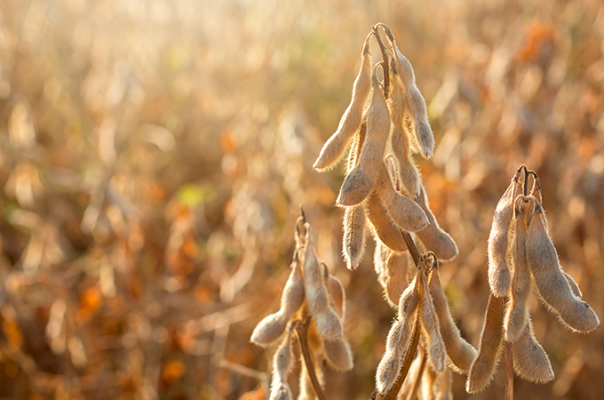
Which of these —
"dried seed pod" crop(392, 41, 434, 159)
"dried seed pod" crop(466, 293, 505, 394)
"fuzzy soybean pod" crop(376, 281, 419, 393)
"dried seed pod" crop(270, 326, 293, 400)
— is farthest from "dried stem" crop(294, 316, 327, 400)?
"dried seed pod" crop(392, 41, 434, 159)

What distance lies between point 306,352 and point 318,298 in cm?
11

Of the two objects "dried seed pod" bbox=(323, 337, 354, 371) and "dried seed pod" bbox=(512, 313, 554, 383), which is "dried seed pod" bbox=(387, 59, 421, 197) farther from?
"dried seed pod" bbox=(323, 337, 354, 371)

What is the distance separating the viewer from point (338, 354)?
1.00 m

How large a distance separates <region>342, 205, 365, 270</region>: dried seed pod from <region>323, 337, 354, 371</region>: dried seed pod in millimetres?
247

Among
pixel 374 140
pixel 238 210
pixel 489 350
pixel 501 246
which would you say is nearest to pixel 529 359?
pixel 489 350

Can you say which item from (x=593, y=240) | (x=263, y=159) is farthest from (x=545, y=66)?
(x=263, y=159)

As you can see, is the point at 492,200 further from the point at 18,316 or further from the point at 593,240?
the point at 18,316

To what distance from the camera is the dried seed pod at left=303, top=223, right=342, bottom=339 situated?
2.89 feet

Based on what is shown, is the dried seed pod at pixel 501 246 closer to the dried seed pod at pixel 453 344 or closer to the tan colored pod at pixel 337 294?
the dried seed pod at pixel 453 344

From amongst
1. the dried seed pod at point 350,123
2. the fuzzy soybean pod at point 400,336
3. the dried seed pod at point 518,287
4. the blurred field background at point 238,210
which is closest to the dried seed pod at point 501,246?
the dried seed pod at point 518,287

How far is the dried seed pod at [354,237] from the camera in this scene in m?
0.81

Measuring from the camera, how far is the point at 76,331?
7.89 feet

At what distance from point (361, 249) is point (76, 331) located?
79.7 inches

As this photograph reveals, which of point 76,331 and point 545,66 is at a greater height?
point 545,66
